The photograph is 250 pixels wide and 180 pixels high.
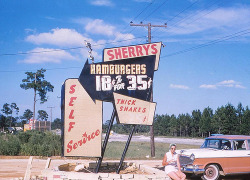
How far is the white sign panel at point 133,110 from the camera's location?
10232 millimetres

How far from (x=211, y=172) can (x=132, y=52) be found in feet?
18.0

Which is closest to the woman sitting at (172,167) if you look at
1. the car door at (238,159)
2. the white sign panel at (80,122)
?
the white sign panel at (80,122)

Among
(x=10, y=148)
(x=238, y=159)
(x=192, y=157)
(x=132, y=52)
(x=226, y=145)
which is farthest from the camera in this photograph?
(x=10, y=148)

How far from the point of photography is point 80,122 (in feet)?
32.8

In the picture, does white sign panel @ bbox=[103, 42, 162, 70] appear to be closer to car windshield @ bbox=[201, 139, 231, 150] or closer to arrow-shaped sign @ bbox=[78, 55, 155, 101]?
arrow-shaped sign @ bbox=[78, 55, 155, 101]

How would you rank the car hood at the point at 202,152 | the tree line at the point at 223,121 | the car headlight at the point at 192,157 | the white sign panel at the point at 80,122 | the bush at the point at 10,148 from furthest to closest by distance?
the tree line at the point at 223,121 < the bush at the point at 10,148 < the car hood at the point at 202,152 < the car headlight at the point at 192,157 < the white sign panel at the point at 80,122

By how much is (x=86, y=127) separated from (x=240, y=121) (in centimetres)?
5975

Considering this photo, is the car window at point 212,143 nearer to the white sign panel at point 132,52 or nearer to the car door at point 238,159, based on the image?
the car door at point 238,159

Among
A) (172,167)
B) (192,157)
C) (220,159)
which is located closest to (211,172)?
(220,159)

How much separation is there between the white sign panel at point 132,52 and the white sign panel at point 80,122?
143cm

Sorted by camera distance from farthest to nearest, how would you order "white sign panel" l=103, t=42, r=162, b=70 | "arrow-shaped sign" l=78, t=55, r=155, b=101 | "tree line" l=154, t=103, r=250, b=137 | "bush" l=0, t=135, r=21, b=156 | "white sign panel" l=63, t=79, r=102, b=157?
"tree line" l=154, t=103, r=250, b=137
"bush" l=0, t=135, r=21, b=156
"white sign panel" l=103, t=42, r=162, b=70
"arrow-shaped sign" l=78, t=55, r=155, b=101
"white sign panel" l=63, t=79, r=102, b=157

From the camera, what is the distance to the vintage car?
11.5 m

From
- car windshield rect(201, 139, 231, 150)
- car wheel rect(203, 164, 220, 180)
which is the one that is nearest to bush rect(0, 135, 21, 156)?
car windshield rect(201, 139, 231, 150)

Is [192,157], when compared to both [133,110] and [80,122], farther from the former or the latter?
[80,122]
